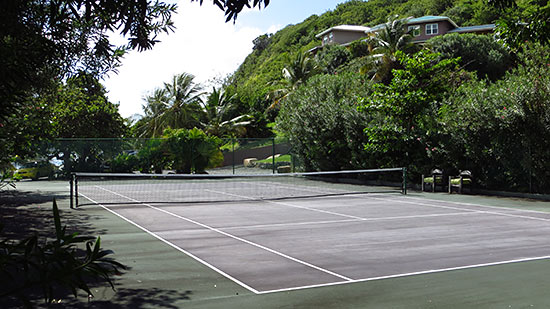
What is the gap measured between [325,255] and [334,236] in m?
2.07

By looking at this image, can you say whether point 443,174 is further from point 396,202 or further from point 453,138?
point 396,202

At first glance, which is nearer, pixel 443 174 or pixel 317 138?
pixel 443 174

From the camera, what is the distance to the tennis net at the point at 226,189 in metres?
19.5

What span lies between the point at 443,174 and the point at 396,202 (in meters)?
4.70

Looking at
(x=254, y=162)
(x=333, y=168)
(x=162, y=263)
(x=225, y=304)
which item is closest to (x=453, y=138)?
(x=333, y=168)

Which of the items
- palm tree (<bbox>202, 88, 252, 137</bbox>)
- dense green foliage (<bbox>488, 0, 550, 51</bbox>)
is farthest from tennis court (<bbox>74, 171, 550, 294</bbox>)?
palm tree (<bbox>202, 88, 252, 137</bbox>)

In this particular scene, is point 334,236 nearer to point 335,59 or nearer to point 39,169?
point 39,169

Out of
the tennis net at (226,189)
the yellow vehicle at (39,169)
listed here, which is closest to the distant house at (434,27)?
the tennis net at (226,189)

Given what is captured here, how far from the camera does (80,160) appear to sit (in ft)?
104

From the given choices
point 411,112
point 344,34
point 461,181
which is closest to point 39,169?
point 411,112

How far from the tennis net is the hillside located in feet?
140

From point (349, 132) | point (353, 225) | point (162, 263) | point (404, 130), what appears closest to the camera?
point (162, 263)

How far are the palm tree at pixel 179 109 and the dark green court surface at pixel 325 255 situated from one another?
36899 mm

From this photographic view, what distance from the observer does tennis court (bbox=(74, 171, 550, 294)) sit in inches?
314
